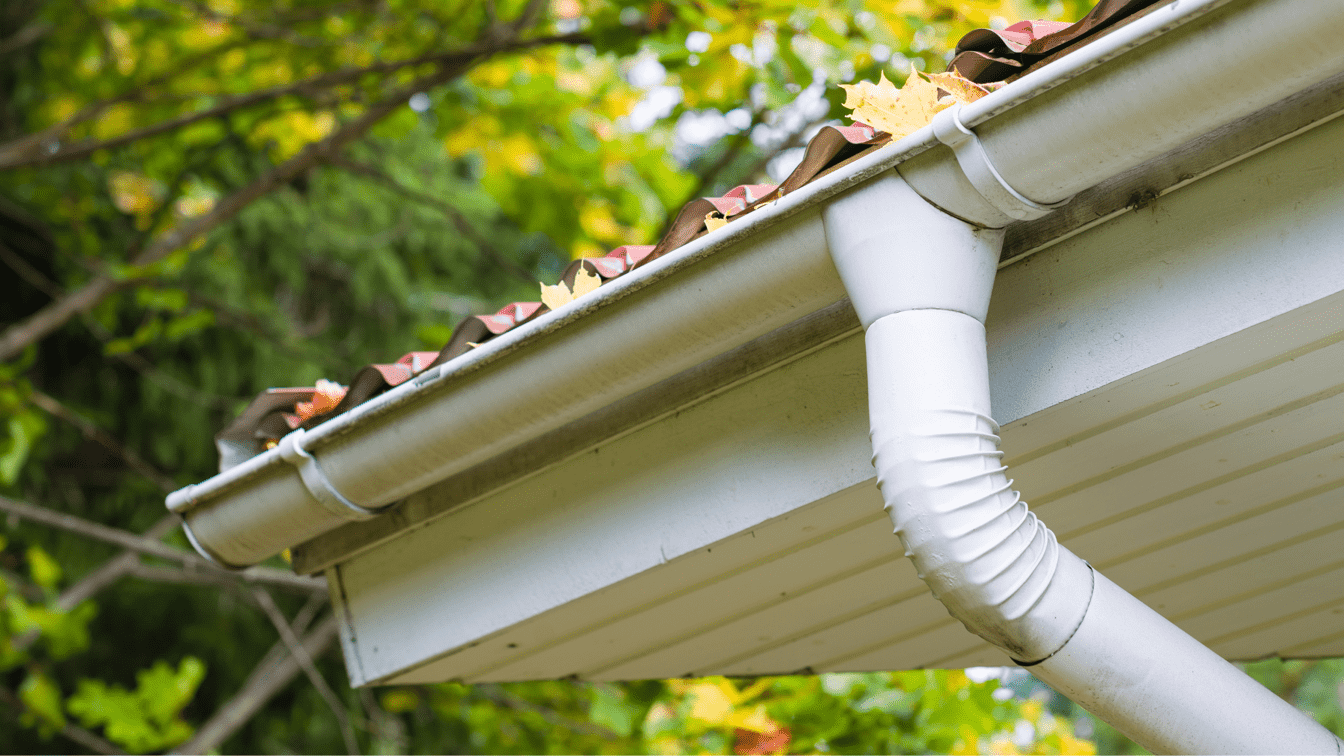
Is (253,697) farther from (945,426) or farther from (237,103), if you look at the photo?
(945,426)

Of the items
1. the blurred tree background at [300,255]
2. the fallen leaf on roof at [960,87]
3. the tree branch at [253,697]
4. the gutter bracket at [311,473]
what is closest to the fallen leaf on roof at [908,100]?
the fallen leaf on roof at [960,87]

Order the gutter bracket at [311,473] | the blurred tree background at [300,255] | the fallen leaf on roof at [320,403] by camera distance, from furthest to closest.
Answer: the blurred tree background at [300,255]
the fallen leaf on roof at [320,403]
the gutter bracket at [311,473]

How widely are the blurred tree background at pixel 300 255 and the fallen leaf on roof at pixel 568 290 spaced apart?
1.40 m

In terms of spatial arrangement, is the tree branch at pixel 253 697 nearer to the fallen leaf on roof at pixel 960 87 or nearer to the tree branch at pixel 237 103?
the tree branch at pixel 237 103

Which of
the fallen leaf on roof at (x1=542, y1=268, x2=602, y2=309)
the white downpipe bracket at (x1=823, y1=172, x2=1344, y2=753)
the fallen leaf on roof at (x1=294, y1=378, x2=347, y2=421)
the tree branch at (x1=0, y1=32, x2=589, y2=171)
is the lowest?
the white downpipe bracket at (x1=823, y1=172, x2=1344, y2=753)

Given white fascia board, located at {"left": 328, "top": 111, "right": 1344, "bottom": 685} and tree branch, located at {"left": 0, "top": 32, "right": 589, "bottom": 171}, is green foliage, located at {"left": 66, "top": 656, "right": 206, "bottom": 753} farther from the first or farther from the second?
white fascia board, located at {"left": 328, "top": 111, "right": 1344, "bottom": 685}

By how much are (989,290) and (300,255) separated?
5.49m

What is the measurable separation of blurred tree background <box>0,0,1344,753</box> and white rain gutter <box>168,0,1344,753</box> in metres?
1.46

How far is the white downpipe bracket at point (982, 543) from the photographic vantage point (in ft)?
3.51

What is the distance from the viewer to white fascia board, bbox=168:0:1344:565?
1041 mm

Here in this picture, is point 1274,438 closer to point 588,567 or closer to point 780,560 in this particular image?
point 780,560

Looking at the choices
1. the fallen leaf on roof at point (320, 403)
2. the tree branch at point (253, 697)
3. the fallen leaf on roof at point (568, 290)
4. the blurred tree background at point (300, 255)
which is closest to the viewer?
the fallen leaf on roof at point (568, 290)

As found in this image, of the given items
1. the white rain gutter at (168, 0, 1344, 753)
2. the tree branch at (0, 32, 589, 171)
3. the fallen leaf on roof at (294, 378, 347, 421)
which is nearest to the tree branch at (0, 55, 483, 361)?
the tree branch at (0, 32, 589, 171)

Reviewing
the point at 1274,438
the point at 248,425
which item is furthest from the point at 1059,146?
the point at 248,425
